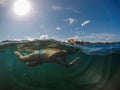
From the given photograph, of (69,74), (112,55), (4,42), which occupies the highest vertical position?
(4,42)

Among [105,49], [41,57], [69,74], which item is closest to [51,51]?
[41,57]

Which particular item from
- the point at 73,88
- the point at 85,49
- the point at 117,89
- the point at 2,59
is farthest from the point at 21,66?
the point at 117,89

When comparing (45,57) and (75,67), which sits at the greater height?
(45,57)

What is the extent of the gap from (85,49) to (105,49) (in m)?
2.76

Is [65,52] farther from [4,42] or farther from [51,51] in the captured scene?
[4,42]

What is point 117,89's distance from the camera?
12.0 m

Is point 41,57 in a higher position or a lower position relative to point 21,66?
higher

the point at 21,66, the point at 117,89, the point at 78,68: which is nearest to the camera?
the point at 117,89

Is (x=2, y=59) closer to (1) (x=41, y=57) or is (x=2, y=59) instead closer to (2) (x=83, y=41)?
(1) (x=41, y=57)

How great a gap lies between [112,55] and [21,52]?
1344cm

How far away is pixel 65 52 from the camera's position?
22.4 m

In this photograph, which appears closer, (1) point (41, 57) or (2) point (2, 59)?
(1) point (41, 57)

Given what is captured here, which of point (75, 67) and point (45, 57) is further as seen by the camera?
point (75, 67)

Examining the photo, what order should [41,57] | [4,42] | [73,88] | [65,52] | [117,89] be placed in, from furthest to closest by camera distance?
[65,52], [41,57], [4,42], [73,88], [117,89]
